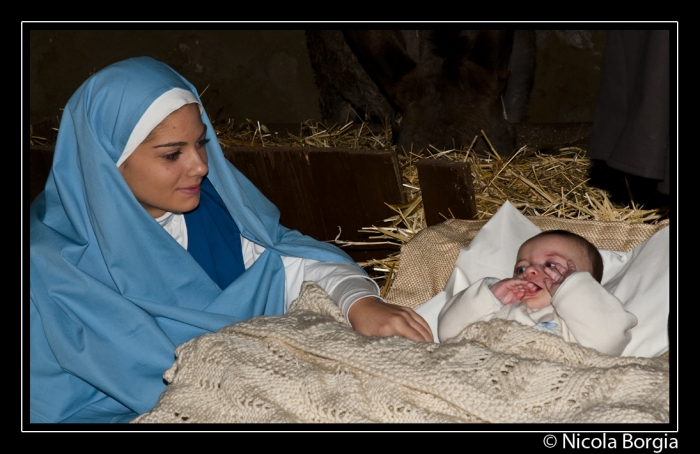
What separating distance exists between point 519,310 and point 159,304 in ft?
3.74

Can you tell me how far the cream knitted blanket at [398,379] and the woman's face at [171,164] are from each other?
1.62 feet

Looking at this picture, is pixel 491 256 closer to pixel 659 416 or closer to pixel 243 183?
pixel 243 183

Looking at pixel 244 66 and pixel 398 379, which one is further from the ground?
pixel 244 66

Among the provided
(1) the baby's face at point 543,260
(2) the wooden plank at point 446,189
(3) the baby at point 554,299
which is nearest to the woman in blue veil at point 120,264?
(3) the baby at point 554,299

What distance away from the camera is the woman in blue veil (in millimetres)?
2350

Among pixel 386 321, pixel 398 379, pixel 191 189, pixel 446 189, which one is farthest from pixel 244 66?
pixel 398 379

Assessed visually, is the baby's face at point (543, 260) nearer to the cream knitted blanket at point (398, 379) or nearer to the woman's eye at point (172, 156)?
the cream knitted blanket at point (398, 379)

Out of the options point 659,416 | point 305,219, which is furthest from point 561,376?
point 305,219

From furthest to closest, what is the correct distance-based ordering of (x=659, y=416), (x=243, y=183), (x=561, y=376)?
(x=243, y=183) < (x=561, y=376) < (x=659, y=416)

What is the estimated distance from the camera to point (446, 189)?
3.34 m

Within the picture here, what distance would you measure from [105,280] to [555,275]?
1.45m

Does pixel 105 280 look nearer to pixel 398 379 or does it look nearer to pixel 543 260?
pixel 398 379

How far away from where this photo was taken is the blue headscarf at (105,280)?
236 cm
